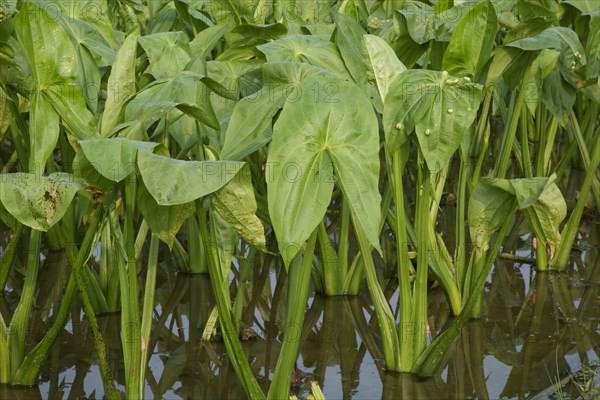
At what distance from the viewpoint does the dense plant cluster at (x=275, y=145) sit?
7.10 feet

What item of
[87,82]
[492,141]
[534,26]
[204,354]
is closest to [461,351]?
[204,354]

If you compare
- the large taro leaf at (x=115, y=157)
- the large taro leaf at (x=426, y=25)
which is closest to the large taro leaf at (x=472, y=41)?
the large taro leaf at (x=426, y=25)

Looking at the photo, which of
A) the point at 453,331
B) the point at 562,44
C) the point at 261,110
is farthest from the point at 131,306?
the point at 562,44

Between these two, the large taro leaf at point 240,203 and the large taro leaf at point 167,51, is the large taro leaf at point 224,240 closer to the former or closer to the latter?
the large taro leaf at point 240,203

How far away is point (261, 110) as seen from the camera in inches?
94.6

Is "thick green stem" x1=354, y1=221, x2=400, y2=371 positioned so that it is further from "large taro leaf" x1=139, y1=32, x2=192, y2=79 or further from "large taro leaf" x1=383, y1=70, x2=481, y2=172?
"large taro leaf" x1=139, y1=32, x2=192, y2=79

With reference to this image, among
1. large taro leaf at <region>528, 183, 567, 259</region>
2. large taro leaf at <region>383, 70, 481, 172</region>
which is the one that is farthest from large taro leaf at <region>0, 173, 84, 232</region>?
large taro leaf at <region>528, 183, 567, 259</region>

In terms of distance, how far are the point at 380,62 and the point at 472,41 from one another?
32 cm

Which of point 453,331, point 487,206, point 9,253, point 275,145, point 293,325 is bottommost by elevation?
point 453,331

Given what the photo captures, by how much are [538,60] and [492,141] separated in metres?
2.80

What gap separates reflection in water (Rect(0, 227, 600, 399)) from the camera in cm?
282

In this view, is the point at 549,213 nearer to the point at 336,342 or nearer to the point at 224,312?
the point at 336,342

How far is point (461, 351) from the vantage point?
3.10m

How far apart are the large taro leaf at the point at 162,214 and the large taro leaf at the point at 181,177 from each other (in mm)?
216
